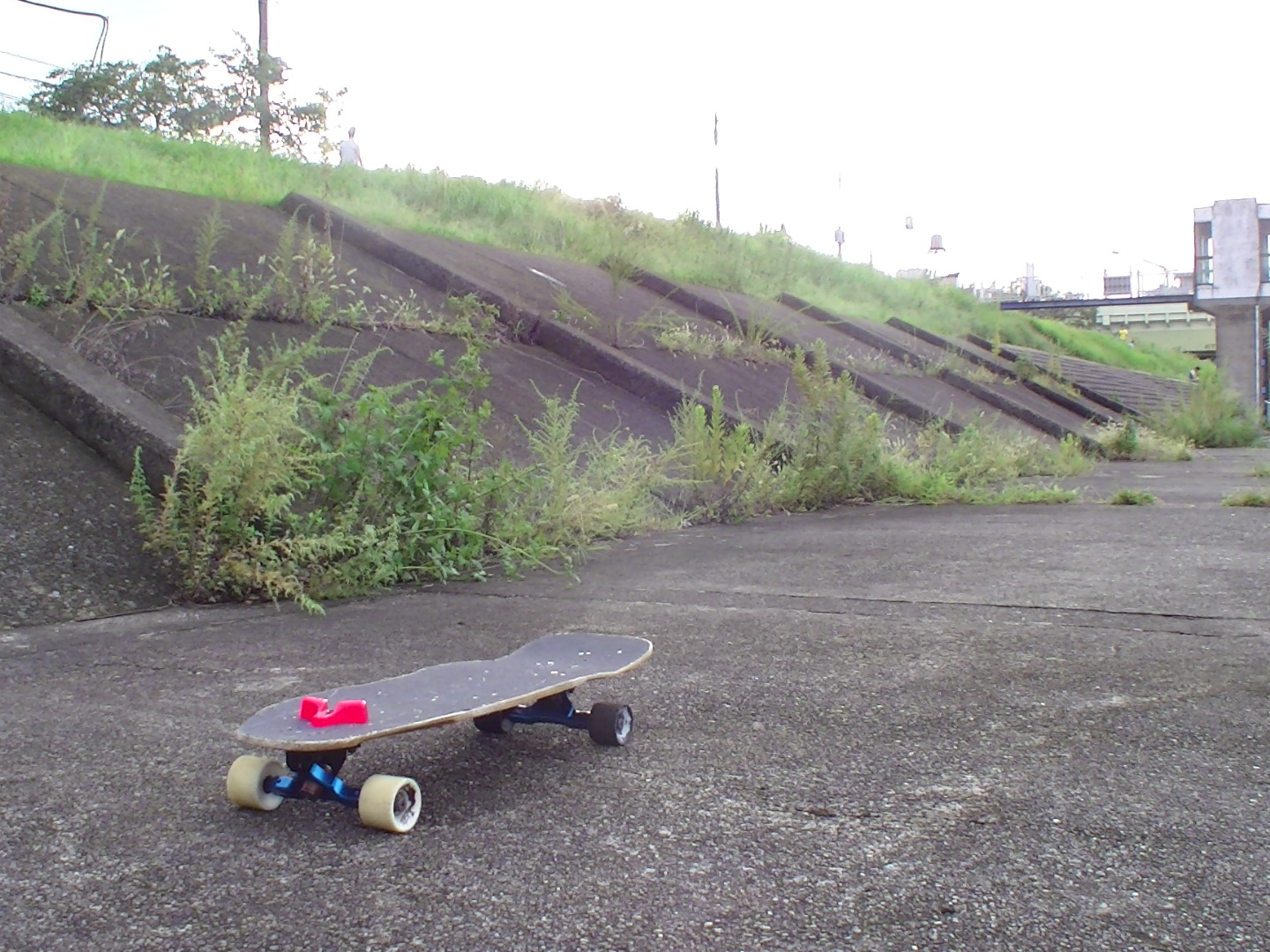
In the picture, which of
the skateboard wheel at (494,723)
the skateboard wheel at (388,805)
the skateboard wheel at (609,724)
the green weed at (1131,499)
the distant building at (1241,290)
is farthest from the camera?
the distant building at (1241,290)

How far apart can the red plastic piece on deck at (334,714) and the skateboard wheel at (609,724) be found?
1.59 feet

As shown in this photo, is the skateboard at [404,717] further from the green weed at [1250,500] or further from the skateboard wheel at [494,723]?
the green weed at [1250,500]

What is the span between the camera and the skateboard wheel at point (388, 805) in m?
1.74

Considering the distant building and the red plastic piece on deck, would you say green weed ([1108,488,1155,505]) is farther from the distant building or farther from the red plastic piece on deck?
the distant building

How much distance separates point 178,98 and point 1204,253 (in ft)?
87.9

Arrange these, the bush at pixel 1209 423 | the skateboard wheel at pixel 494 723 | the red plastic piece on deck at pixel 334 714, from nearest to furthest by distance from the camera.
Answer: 1. the red plastic piece on deck at pixel 334 714
2. the skateboard wheel at pixel 494 723
3. the bush at pixel 1209 423

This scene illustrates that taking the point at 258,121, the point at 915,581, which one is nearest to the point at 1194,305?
the point at 258,121

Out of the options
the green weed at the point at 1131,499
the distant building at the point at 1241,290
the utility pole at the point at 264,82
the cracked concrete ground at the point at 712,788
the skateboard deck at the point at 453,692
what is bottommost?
the green weed at the point at 1131,499

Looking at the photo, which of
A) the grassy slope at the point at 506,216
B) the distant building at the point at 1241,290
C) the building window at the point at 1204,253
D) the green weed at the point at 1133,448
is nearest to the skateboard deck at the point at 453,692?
the grassy slope at the point at 506,216

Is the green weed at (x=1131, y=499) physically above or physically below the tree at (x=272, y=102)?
below

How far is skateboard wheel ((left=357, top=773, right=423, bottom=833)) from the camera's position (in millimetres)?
1743

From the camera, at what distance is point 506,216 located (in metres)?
11.9

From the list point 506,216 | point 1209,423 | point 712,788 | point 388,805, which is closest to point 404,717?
point 388,805

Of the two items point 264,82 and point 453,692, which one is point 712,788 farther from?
point 264,82
